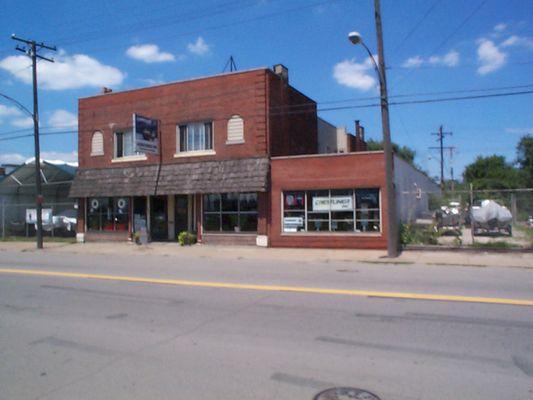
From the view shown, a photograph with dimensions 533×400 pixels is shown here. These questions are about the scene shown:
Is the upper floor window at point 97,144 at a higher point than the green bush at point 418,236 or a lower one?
higher

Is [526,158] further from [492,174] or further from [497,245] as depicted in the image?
[497,245]

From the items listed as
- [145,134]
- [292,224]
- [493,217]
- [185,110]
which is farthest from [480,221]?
[145,134]

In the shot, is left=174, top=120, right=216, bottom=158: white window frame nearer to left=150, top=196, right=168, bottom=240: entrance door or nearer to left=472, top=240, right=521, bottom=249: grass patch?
left=150, top=196, right=168, bottom=240: entrance door

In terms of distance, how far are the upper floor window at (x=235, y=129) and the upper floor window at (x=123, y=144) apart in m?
5.86

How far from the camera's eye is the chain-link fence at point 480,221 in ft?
59.1

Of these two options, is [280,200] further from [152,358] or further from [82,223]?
[152,358]

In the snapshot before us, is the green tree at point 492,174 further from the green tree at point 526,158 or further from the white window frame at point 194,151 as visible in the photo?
the white window frame at point 194,151

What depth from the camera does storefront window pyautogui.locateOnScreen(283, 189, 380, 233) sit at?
19.0 metres

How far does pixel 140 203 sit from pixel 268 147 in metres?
7.43

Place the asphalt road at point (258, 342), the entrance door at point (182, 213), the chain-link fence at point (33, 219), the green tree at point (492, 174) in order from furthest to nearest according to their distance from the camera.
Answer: the green tree at point (492, 174) < the chain-link fence at point (33, 219) < the entrance door at point (182, 213) < the asphalt road at point (258, 342)

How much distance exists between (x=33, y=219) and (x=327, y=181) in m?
18.1

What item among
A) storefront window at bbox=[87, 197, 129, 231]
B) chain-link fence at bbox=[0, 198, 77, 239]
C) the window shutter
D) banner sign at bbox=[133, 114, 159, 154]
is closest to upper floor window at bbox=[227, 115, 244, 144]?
the window shutter

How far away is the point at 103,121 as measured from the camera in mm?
24703

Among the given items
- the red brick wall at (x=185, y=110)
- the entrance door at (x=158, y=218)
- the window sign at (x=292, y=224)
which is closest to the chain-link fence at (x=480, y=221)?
the window sign at (x=292, y=224)
